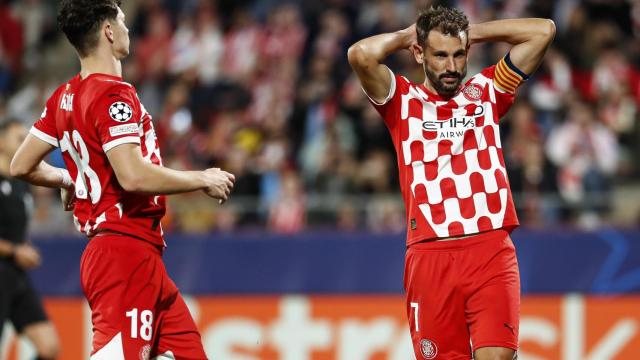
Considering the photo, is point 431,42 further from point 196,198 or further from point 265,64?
point 265,64

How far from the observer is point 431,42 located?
591 cm

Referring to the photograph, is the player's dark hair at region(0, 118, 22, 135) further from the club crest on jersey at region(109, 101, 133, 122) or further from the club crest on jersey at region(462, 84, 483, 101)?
the club crest on jersey at region(462, 84, 483, 101)

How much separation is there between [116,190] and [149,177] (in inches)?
15.2

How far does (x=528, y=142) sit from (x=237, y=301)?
3509mm

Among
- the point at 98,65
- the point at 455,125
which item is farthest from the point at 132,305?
the point at 455,125

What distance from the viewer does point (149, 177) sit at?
16.9 ft

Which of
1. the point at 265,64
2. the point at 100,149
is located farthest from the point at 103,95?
the point at 265,64

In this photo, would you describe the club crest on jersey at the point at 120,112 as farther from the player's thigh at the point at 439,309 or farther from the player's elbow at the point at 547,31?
the player's elbow at the point at 547,31

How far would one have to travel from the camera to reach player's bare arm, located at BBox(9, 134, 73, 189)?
18.8 ft

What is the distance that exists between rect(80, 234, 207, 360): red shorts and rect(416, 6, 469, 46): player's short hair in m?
1.89

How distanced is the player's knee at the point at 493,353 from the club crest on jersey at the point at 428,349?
0.26 meters

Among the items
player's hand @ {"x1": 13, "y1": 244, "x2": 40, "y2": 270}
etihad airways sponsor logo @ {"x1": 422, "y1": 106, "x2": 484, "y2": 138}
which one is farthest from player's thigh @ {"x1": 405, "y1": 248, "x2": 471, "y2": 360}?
player's hand @ {"x1": 13, "y1": 244, "x2": 40, "y2": 270}

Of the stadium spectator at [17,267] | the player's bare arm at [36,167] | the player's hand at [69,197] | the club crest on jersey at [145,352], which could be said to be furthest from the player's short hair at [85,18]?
the stadium spectator at [17,267]

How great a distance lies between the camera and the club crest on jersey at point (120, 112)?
5.24 m
